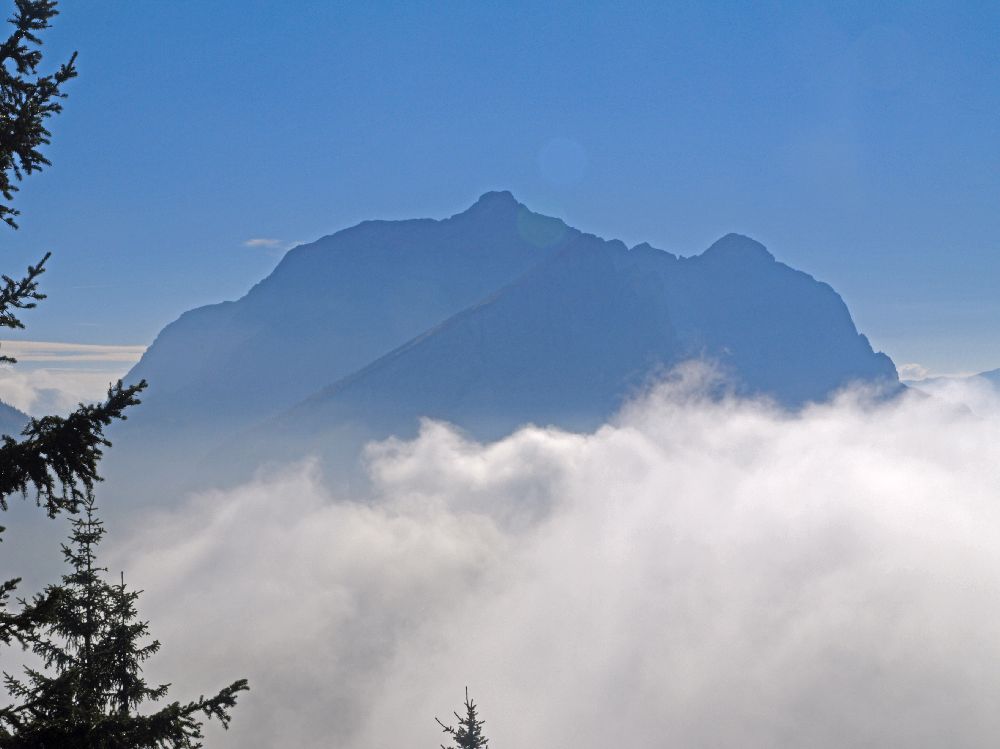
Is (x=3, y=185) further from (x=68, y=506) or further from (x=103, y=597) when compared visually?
(x=103, y=597)

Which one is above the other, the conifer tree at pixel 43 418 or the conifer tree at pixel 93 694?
the conifer tree at pixel 43 418

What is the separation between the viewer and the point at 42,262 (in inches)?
390

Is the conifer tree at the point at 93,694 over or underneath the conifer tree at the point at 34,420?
underneath

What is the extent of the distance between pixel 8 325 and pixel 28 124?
2997 millimetres

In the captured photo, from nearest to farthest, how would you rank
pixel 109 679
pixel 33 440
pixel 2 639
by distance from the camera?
pixel 2 639, pixel 33 440, pixel 109 679

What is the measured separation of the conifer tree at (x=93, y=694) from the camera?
855 centimetres

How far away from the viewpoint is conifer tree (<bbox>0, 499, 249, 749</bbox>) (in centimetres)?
855

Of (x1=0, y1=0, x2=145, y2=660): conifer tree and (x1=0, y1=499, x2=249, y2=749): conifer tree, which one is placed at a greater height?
(x1=0, y1=0, x2=145, y2=660): conifer tree

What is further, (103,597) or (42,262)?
(103,597)

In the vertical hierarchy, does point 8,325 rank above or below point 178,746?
above

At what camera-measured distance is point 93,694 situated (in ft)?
34.0

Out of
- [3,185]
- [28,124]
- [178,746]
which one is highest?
[28,124]

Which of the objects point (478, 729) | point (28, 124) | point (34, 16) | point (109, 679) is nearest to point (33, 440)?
point (28, 124)

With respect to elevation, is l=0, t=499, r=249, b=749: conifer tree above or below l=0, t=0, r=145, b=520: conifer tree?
below
